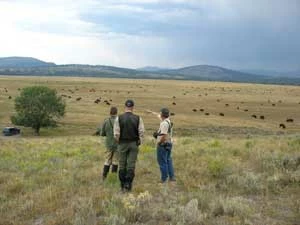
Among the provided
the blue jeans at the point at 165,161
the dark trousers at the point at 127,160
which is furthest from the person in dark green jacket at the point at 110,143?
the dark trousers at the point at 127,160

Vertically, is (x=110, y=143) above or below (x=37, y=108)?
above

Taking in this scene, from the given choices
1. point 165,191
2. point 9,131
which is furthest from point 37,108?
point 165,191

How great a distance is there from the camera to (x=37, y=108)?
174 ft

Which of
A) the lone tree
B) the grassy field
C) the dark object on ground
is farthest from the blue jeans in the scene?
the lone tree

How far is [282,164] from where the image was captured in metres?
12.9

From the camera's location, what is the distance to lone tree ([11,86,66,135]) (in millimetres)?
52250

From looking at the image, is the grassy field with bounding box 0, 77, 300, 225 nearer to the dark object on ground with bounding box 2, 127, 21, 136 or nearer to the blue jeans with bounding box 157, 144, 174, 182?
the blue jeans with bounding box 157, 144, 174, 182

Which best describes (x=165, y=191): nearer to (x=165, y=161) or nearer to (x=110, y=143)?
(x=165, y=161)

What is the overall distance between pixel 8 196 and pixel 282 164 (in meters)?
6.94

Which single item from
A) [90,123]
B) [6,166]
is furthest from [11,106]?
[6,166]

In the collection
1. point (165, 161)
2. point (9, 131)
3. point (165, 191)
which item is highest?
point (165, 161)

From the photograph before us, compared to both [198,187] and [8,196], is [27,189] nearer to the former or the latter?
[8,196]

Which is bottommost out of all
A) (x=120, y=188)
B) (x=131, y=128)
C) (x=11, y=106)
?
(x=11, y=106)

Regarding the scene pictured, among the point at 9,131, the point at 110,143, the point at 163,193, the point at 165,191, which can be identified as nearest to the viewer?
the point at 163,193
